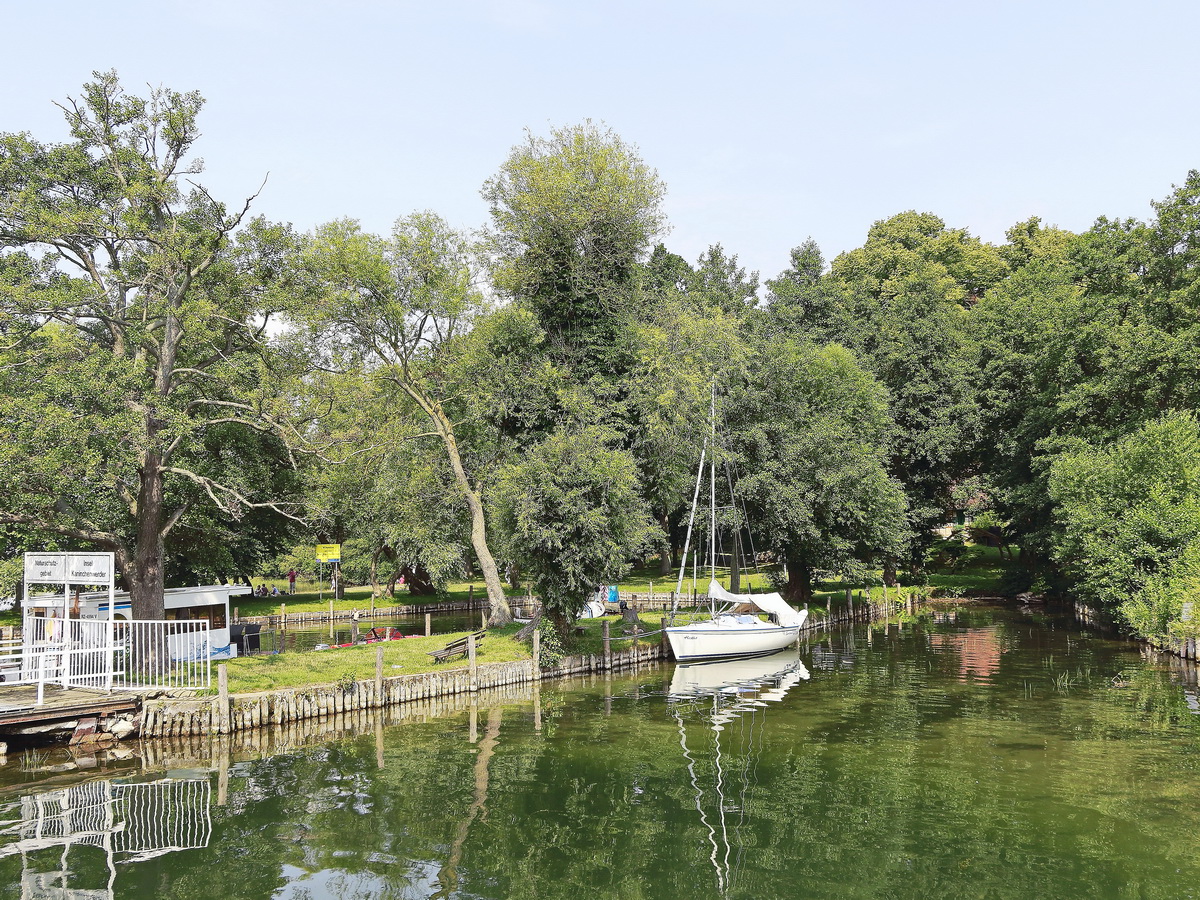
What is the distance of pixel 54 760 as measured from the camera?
21016mm

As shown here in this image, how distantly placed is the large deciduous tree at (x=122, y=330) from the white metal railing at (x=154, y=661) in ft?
6.59

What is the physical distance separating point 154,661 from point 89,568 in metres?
4.04

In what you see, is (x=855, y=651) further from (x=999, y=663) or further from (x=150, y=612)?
(x=150, y=612)

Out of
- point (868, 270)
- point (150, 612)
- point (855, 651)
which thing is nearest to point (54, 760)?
point (150, 612)

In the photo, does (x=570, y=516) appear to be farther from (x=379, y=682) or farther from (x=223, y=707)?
(x=223, y=707)

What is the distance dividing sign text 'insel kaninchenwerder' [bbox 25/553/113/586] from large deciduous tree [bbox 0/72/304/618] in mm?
2170

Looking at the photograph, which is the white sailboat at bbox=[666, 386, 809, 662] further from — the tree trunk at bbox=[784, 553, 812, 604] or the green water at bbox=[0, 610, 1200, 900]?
the tree trunk at bbox=[784, 553, 812, 604]

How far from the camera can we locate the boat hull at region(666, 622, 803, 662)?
3591cm

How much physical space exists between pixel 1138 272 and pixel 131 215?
54430mm

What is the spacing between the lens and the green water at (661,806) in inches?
532

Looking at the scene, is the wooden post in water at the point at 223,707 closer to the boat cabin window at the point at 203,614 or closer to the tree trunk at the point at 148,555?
the tree trunk at the point at 148,555

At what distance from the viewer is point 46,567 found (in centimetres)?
2291

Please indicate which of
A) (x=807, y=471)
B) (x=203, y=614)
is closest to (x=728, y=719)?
(x=203, y=614)

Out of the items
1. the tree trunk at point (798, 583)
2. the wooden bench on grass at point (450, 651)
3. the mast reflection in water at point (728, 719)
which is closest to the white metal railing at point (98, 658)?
the wooden bench on grass at point (450, 651)
